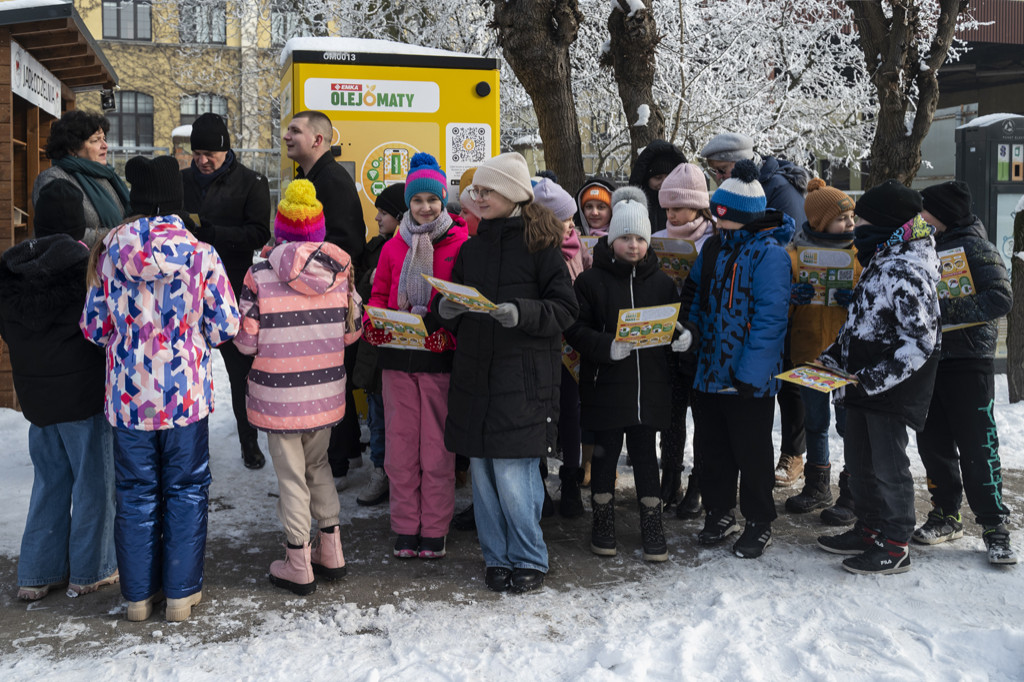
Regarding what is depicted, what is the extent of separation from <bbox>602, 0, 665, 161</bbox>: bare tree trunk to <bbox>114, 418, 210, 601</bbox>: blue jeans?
194 inches

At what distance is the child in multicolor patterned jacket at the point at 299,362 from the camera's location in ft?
12.9

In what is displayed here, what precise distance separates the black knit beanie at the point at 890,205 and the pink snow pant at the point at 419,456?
2144 mm

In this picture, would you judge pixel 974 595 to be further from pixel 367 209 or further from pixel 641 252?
pixel 367 209

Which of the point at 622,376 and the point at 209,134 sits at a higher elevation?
the point at 209,134

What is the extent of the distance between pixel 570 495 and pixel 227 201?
2778 mm

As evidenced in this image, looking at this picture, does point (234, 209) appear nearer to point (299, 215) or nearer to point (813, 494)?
point (299, 215)

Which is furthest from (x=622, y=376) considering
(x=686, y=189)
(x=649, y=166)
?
(x=649, y=166)

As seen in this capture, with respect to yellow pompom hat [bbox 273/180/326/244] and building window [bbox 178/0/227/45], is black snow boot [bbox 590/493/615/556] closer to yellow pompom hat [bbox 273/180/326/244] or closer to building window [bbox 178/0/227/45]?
yellow pompom hat [bbox 273/180/326/244]

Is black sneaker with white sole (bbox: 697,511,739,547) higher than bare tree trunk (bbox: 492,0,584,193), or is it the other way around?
bare tree trunk (bbox: 492,0,584,193)

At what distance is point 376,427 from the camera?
5.66 m

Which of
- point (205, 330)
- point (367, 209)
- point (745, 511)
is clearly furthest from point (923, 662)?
point (367, 209)

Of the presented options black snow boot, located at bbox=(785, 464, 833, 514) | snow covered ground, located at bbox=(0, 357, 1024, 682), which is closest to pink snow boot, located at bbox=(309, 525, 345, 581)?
snow covered ground, located at bbox=(0, 357, 1024, 682)

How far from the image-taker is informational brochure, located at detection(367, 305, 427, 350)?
4176mm

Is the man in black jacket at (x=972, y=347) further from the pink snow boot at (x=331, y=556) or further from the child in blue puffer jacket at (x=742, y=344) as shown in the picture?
the pink snow boot at (x=331, y=556)
